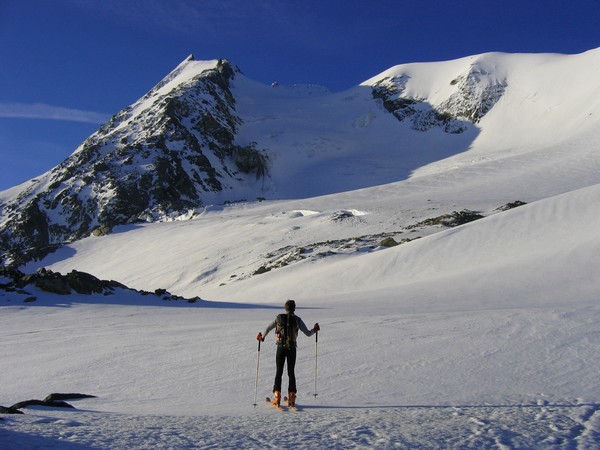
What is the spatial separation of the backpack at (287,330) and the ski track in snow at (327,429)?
1084 millimetres

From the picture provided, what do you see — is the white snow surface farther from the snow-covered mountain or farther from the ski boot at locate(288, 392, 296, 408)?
the snow-covered mountain

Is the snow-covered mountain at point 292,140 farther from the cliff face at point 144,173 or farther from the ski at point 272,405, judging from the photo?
the ski at point 272,405

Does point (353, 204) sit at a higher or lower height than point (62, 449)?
higher

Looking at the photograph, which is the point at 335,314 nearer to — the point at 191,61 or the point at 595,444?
the point at 595,444

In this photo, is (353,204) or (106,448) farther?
(353,204)

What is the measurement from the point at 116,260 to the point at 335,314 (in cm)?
3625

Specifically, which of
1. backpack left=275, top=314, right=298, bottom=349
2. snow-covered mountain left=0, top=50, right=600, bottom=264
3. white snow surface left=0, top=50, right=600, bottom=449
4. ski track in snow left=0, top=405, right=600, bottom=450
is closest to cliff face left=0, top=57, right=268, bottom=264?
snow-covered mountain left=0, top=50, right=600, bottom=264

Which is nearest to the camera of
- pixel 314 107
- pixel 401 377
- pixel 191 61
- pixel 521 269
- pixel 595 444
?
pixel 595 444

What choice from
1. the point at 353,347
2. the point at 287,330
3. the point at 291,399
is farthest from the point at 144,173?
the point at 291,399

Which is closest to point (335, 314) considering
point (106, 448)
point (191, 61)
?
point (106, 448)

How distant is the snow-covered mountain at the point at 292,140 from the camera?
263 feet

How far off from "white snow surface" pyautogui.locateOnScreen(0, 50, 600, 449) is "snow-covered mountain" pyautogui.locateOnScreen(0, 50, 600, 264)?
39.7m

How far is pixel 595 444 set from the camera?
561 centimetres

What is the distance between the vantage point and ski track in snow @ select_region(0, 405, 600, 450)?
5434 millimetres
